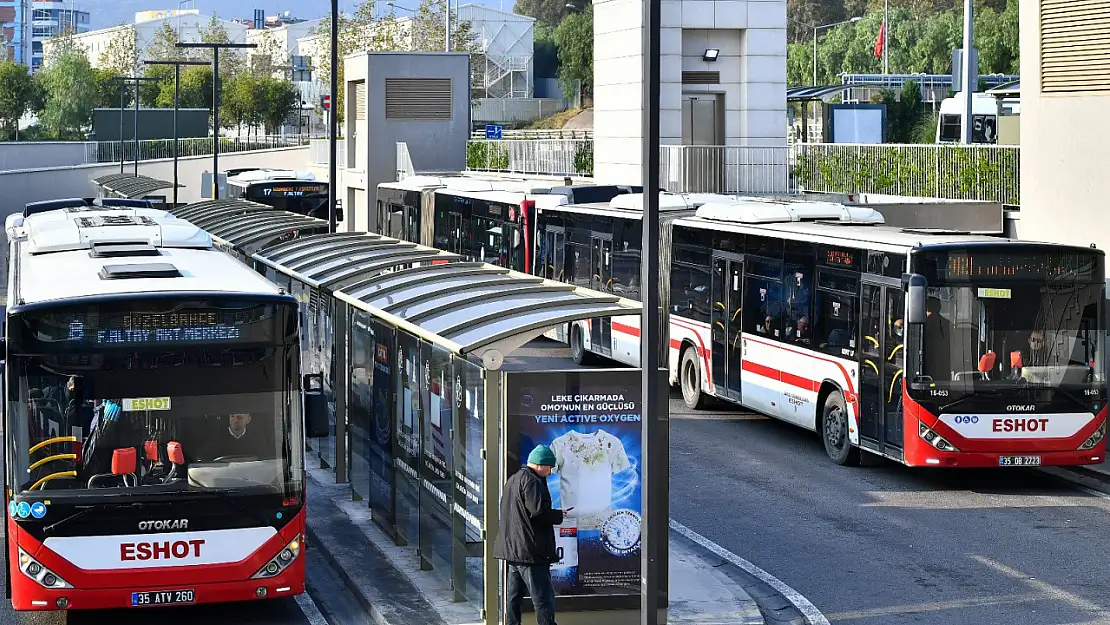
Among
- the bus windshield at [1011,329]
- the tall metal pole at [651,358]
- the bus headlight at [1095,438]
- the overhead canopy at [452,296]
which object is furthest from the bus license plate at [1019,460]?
the tall metal pole at [651,358]

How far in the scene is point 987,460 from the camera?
58.2 ft

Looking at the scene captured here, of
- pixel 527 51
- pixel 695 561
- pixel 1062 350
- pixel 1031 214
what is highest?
pixel 527 51

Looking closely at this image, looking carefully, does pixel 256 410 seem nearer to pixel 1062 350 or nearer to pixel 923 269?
pixel 923 269

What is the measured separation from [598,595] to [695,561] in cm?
274

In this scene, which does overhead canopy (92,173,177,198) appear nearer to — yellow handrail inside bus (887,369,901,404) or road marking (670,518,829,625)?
yellow handrail inside bus (887,369,901,404)

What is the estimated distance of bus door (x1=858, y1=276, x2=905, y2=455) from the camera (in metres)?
17.8

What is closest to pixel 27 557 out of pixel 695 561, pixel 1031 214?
pixel 695 561

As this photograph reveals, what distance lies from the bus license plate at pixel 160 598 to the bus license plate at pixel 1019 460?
969cm

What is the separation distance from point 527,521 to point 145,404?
2949 mm

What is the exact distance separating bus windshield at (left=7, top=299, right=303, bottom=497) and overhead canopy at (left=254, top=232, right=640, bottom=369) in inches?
56.5

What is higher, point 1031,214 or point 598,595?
point 1031,214

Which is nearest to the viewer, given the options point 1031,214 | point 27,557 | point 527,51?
point 27,557

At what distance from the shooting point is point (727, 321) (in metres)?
22.4

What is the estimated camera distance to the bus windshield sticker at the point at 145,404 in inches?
457
